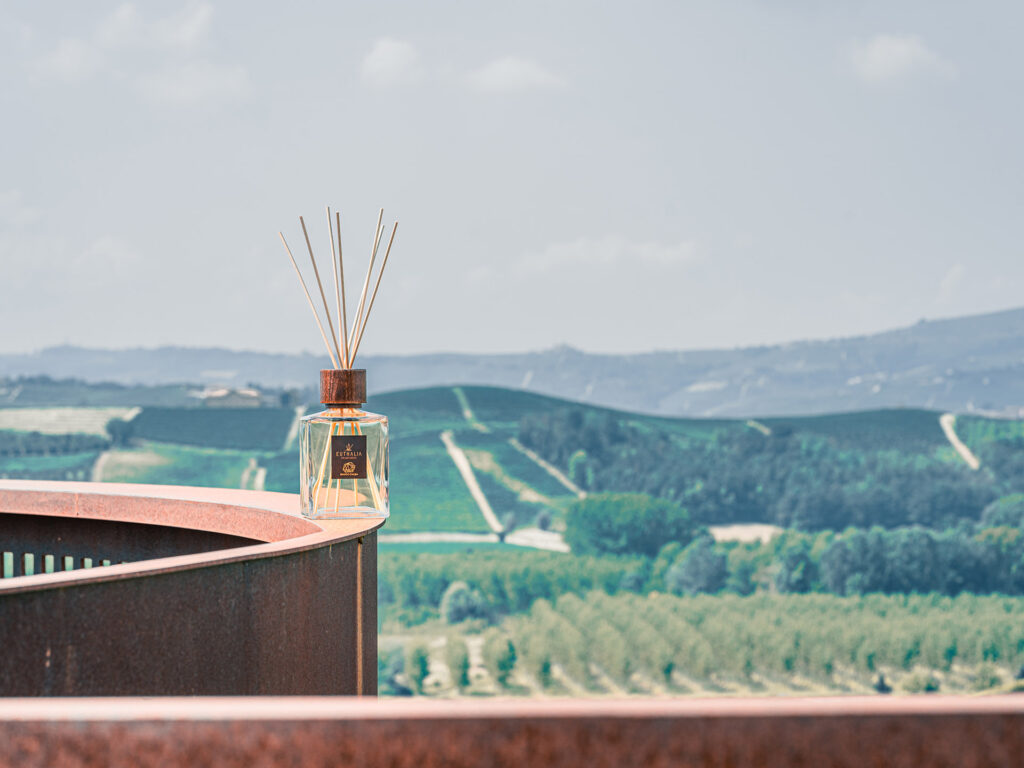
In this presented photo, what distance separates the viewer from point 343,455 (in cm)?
220

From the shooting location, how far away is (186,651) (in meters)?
1.46

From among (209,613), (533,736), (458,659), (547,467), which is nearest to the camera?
(533,736)

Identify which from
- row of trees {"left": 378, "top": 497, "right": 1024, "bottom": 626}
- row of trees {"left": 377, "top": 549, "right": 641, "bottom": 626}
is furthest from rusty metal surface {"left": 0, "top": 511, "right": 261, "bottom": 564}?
row of trees {"left": 378, "top": 497, "right": 1024, "bottom": 626}

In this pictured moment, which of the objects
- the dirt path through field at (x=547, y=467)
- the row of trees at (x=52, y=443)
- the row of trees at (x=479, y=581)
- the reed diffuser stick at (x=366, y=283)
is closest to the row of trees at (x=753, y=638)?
the row of trees at (x=479, y=581)

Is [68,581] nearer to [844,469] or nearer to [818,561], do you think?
[818,561]

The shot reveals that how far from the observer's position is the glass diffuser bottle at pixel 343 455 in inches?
85.0

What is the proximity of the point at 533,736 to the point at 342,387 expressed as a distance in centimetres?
166

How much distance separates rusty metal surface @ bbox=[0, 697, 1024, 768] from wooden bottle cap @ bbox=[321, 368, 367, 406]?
1615 mm

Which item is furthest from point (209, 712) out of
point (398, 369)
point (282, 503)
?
point (398, 369)

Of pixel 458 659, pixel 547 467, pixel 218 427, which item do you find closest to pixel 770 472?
pixel 547 467

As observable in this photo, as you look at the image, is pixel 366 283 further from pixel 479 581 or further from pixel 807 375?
pixel 807 375

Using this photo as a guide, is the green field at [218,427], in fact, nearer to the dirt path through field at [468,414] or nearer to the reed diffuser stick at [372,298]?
the dirt path through field at [468,414]

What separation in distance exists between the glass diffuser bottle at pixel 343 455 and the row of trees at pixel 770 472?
34.5 m

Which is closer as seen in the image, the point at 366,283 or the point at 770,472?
the point at 366,283
